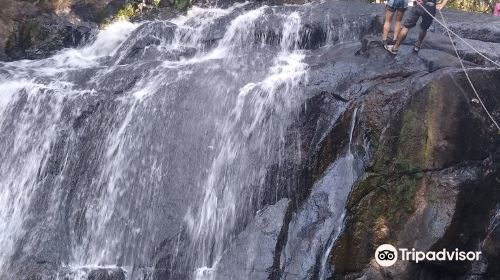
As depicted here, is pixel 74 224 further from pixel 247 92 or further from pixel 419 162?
pixel 419 162

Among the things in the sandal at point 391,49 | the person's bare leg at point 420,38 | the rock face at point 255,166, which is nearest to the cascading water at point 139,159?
the rock face at point 255,166

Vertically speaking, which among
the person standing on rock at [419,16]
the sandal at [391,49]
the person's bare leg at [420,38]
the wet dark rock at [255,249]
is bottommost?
the wet dark rock at [255,249]

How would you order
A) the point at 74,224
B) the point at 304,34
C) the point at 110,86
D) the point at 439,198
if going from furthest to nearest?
the point at 304,34 → the point at 110,86 → the point at 74,224 → the point at 439,198

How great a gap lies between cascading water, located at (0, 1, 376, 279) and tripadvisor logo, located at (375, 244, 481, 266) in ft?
3.89

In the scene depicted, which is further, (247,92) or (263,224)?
(247,92)

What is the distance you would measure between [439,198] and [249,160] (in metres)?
3.22

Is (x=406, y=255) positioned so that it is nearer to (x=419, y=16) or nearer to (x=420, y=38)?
(x=420, y=38)

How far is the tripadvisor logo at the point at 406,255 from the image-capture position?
6.95 metres

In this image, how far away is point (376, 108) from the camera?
7.51 meters

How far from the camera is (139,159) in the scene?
9.03 meters

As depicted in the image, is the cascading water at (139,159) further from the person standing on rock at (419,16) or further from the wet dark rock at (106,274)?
the person standing on rock at (419,16)

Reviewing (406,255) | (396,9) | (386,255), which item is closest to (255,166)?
(386,255)

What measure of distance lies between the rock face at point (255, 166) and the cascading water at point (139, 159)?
3 centimetres

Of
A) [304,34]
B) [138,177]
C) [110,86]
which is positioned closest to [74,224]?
[138,177]
